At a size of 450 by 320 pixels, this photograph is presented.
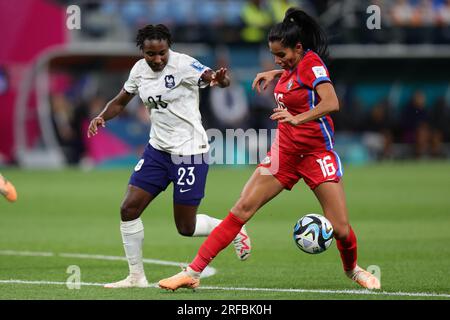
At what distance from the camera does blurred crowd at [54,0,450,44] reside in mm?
32594

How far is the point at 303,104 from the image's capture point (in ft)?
Answer: 30.6

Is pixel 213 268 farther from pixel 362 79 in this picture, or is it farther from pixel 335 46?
pixel 362 79

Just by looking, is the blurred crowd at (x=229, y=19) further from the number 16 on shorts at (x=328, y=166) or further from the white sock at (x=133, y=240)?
the number 16 on shorts at (x=328, y=166)

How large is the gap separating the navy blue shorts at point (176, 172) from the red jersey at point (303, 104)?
977 mm

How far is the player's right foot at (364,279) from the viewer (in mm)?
9581

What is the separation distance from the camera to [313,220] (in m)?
9.47

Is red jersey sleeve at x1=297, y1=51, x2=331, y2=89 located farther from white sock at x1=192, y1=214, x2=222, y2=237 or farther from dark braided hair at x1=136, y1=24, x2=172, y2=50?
white sock at x1=192, y1=214, x2=222, y2=237

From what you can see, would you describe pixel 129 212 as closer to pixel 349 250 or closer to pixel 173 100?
pixel 173 100

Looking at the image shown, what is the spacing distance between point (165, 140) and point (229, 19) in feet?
78.3

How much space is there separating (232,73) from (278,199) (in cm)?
1236

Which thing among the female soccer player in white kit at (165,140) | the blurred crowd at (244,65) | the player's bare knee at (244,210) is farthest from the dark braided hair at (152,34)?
the blurred crowd at (244,65)

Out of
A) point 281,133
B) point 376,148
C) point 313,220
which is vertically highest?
point 281,133

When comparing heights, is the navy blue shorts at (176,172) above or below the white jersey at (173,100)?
below

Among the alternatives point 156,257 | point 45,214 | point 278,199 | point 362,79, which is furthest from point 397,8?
point 156,257
